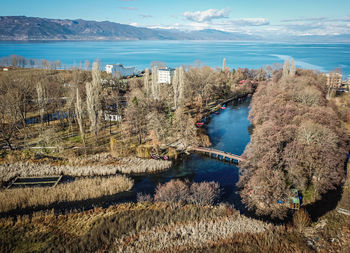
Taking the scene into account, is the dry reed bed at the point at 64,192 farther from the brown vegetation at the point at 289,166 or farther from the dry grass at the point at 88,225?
the brown vegetation at the point at 289,166

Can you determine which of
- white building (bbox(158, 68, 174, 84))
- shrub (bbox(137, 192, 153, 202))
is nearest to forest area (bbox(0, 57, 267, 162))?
shrub (bbox(137, 192, 153, 202))

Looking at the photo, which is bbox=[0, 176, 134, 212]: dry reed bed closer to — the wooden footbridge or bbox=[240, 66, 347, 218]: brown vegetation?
the wooden footbridge

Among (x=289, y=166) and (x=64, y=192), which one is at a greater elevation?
(x=289, y=166)

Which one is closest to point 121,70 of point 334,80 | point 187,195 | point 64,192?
point 334,80

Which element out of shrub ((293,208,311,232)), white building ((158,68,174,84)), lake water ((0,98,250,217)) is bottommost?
lake water ((0,98,250,217))

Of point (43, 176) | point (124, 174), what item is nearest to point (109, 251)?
point (124, 174)

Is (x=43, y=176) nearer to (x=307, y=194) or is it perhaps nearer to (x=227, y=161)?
(x=227, y=161)

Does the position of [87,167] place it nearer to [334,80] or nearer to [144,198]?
[144,198]
